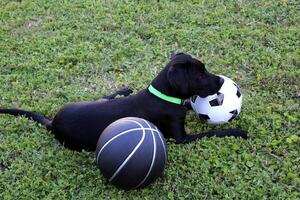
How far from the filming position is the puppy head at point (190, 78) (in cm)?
536

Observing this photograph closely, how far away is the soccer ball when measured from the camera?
5664mm

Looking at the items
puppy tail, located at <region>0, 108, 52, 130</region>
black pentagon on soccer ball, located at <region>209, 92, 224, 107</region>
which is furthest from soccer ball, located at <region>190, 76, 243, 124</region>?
puppy tail, located at <region>0, 108, 52, 130</region>

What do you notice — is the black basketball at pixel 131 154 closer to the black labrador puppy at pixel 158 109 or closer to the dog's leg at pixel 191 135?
the black labrador puppy at pixel 158 109

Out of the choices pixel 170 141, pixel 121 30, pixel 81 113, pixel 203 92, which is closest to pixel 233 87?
pixel 203 92

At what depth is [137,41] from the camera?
7.88 metres

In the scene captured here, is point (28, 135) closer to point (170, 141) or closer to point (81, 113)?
point (81, 113)

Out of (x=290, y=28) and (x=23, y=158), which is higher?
(x=290, y=28)

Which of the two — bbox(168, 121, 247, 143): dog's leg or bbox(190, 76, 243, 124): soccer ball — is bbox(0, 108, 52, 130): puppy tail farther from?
bbox(190, 76, 243, 124): soccer ball

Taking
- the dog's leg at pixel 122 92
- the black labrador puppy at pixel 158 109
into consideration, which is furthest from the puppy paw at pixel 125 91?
the black labrador puppy at pixel 158 109

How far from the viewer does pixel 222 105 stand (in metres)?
5.66

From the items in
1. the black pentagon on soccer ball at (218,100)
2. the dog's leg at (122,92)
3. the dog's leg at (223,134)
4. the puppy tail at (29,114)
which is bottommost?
the puppy tail at (29,114)

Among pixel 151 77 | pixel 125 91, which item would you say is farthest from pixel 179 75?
pixel 151 77

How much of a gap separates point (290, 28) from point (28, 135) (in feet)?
15.2

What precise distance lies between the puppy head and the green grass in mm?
563
